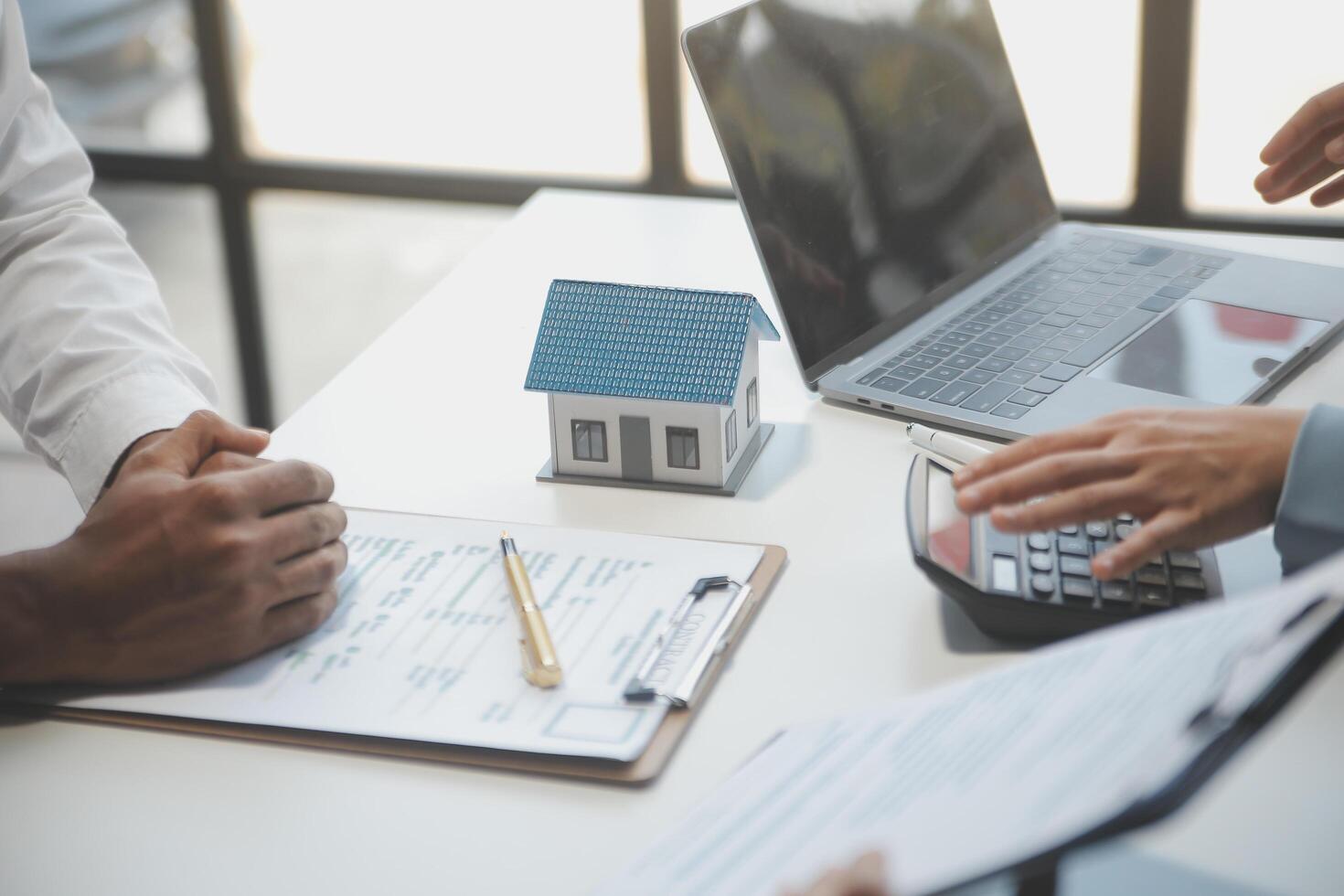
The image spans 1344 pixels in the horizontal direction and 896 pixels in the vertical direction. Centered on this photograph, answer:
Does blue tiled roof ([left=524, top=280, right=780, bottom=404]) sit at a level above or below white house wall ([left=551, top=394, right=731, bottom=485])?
above

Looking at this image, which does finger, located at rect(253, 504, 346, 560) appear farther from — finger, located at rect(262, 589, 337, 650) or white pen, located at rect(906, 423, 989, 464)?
white pen, located at rect(906, 423, 989, 464)

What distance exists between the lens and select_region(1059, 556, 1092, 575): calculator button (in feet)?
2.51

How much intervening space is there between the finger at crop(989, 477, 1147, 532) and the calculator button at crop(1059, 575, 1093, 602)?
0.04 meters

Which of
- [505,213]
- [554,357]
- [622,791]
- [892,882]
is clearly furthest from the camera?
[505,213]

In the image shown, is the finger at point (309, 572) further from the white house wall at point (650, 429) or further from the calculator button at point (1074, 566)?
the calculator button at point (1074, 566)

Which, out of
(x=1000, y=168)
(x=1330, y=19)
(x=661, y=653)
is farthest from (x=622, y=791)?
(x=1330, y=19)

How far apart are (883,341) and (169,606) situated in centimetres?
62

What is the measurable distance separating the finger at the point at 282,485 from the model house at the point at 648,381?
0.56ft

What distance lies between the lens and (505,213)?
2.88 m

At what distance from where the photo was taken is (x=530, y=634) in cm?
76

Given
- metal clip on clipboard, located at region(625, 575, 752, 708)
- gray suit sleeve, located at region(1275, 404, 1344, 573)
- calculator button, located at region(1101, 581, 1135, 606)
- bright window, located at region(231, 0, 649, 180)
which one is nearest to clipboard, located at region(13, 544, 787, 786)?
metal clip on clipboard, located at region(625, 575, 752, 708)

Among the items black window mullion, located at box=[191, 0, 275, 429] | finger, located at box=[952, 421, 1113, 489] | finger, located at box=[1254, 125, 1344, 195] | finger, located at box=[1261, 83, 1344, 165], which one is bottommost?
black window mullion, located at box=[191, 0, 275, 429]

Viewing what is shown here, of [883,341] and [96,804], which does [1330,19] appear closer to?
[883,341]

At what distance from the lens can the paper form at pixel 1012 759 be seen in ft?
1.35
